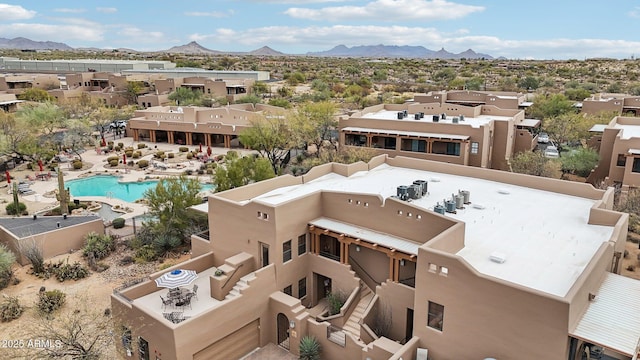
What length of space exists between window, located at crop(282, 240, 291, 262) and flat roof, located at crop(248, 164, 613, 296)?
2128mm

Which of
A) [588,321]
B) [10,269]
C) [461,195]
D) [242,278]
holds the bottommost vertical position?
[10,269]

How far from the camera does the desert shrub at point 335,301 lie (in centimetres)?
2190

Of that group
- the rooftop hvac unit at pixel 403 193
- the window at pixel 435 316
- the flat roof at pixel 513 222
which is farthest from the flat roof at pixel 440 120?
the window at pixel 435 316

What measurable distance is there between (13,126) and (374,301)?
49747mm

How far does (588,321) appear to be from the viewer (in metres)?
14.4

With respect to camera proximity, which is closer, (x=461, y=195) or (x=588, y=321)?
(x=588, y=321)

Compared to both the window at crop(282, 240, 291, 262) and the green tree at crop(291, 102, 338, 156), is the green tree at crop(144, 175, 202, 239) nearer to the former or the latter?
the window at crop(282, 240, 291, 262)

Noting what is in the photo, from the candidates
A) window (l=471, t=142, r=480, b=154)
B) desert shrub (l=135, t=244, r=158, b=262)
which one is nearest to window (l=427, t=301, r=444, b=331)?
desert shrub (l=135, t=244, r=158, b=262)

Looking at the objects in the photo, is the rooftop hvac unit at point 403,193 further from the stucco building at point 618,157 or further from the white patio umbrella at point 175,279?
the stucco building at point 618,157

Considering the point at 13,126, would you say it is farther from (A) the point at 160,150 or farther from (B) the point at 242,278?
(B) the point at 242,278

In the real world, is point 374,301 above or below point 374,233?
below

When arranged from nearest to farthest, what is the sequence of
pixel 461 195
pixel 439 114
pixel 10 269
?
pixel 461 195 < pixel 10 269 < pixel 439 114

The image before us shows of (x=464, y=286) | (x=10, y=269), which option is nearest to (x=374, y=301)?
(x=464, y=286)

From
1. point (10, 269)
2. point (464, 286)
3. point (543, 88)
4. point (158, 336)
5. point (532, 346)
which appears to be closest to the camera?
point (532, 346)
